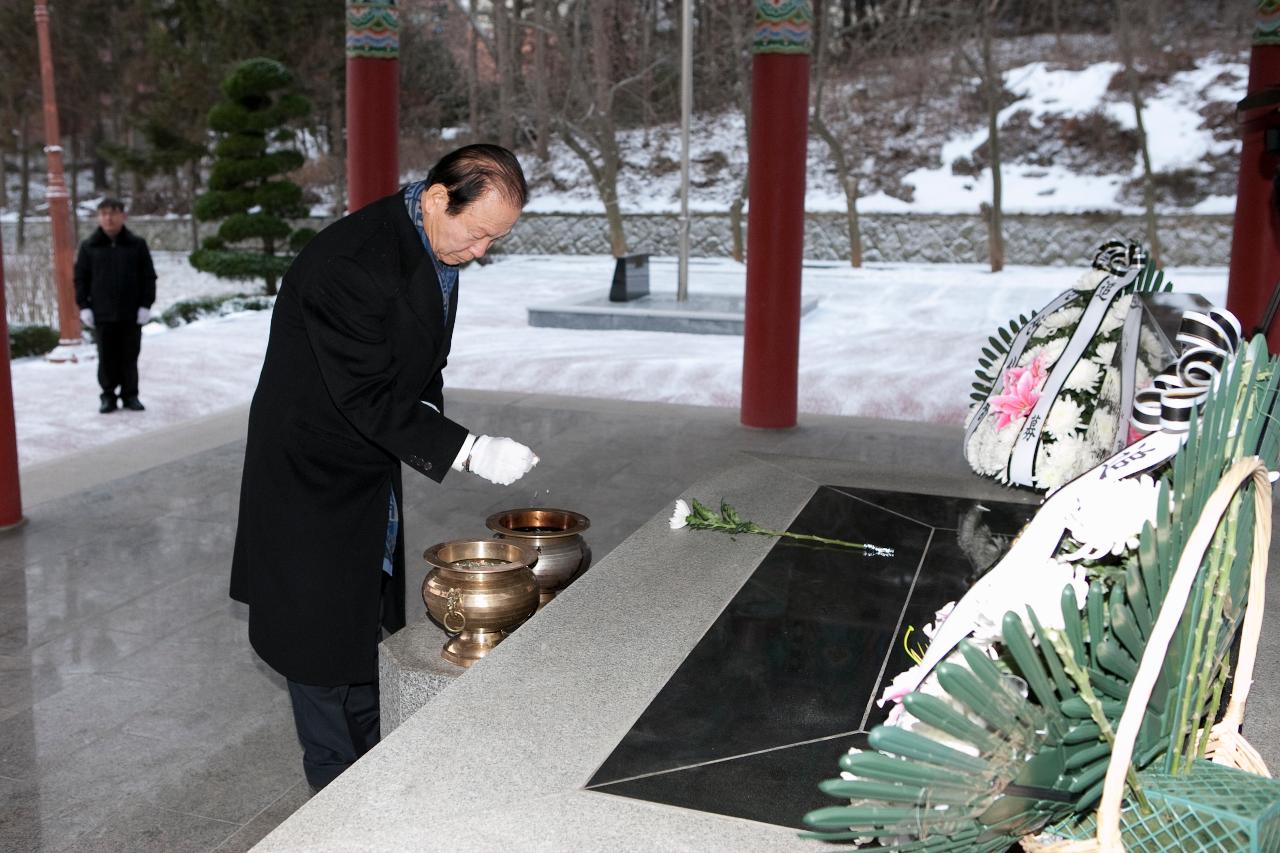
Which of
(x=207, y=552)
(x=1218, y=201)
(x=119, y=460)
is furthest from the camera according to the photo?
(x=1218, y=201)

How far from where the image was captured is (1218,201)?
16.8 meters

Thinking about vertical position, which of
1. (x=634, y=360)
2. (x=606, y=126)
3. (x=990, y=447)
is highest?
(x=606, y=126)

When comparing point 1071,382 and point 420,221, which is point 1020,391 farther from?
point 420,221

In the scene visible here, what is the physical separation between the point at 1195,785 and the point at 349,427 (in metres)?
1.55

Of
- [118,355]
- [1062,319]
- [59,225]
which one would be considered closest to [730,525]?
[1062,319]

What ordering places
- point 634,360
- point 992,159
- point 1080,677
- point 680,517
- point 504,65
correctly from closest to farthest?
1. point 1080,677
2. point 680,517
3. point 634,360
4. point 992,159
5. point 504,65

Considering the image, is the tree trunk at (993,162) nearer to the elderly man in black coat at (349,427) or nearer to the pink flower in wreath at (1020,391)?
the pink flower in wreath at (1020,391)

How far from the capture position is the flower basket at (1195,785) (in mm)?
967

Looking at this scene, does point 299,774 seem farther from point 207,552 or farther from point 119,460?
point 119,460

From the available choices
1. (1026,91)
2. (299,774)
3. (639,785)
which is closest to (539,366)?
(299,774)

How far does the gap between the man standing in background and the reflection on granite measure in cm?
532

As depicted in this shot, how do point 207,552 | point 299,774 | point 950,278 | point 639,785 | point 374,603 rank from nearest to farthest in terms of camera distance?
point 639,785 → point 374,603 → point 299,774 → point 207,552 → point 950,278

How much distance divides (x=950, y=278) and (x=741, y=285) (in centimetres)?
257

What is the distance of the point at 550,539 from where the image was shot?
2.56 metres
